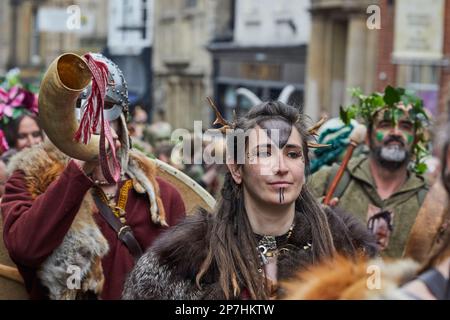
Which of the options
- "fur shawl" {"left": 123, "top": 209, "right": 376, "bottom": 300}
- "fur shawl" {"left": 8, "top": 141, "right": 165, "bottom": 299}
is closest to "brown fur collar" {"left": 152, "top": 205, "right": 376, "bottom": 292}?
"fur shawl" {"left": 123, "top": 209, "right": 376, "bottom": 300}

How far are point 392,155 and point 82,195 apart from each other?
9.97 ft

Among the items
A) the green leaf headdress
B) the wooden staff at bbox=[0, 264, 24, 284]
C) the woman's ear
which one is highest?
the green leaf headdress

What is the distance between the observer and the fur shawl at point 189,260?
4.08 m

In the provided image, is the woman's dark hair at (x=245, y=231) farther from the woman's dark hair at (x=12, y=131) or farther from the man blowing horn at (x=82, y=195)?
the woman's dark hair at (x=12, y=131)

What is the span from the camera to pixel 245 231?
4.18 metres

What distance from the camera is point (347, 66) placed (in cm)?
2042

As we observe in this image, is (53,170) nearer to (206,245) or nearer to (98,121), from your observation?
(98,121)

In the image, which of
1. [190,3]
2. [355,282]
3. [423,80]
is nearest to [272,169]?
[355,282]

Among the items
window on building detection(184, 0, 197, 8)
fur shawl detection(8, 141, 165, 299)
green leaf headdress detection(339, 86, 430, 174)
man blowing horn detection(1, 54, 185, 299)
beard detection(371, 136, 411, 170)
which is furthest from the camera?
window on building detection(184, 0, 197, 8)

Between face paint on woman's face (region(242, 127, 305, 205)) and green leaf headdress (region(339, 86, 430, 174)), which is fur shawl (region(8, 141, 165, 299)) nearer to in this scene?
face paint on woman's face (region(242, 127, 305, 205))

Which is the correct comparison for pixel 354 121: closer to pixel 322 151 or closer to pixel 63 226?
pixel 322 151

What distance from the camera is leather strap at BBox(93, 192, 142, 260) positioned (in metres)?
5.01

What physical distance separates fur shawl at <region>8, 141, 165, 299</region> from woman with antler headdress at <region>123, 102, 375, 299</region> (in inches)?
23.4
